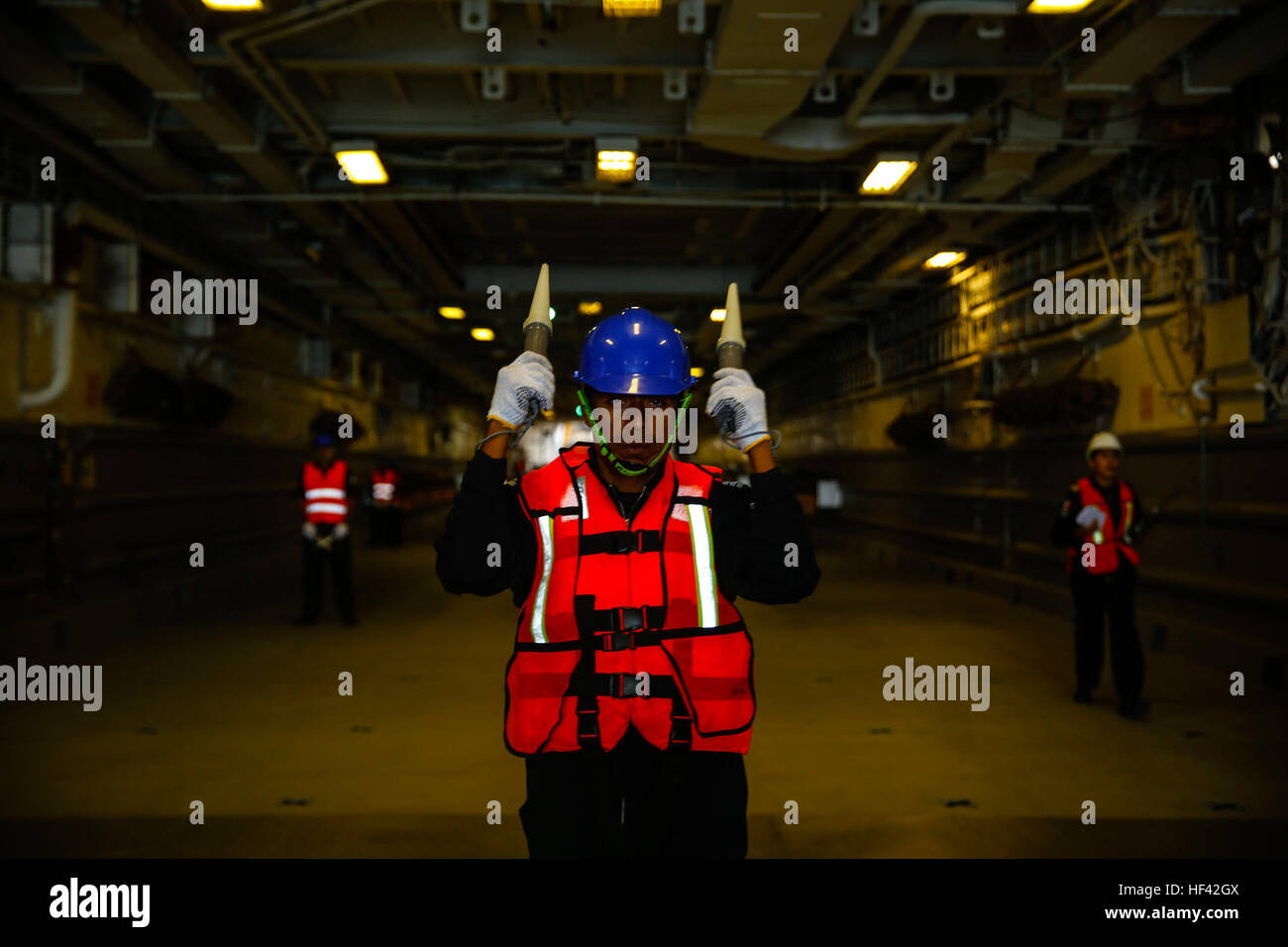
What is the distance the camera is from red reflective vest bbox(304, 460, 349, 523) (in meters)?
10.0

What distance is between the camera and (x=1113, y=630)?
21.9 ft

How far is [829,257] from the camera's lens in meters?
13.5

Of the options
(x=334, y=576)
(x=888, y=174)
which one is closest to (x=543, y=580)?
(x=888, y=174)

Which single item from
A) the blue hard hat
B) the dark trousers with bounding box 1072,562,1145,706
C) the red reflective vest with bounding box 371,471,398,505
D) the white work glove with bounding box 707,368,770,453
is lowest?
the dark trousers with bounding box 1072,562,1145,706

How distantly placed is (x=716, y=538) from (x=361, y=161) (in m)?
7.67

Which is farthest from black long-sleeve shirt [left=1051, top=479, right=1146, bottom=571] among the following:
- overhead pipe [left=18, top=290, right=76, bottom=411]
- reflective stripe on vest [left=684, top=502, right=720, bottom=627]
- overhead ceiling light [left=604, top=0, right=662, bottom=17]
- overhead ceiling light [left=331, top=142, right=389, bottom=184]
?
overhead pipe [left=18, top=290, right=76, bottom=411]

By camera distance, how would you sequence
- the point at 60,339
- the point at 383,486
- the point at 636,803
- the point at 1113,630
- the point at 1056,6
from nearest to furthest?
the point at 636,803, the point at 1056,6, the point at 1113,630, the point at 60,339, the point at 383,486

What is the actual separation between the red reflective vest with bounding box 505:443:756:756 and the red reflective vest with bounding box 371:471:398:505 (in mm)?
17399

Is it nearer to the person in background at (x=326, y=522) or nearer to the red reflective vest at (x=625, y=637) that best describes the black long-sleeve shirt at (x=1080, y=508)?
the red reflective vest at (x=625, y=637)

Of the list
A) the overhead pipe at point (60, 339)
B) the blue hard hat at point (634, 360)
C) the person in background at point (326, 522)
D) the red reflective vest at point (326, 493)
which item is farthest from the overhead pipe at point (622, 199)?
the blue hard hat at point (634, 360)

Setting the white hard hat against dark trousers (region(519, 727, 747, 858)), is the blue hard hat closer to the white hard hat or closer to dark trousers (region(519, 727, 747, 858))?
dark trousers (region(519, 727, 747, 858))

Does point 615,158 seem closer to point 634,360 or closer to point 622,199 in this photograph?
point 622,199

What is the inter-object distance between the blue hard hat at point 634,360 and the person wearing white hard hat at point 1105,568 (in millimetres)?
5023

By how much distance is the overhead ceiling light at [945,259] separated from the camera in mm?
12770
